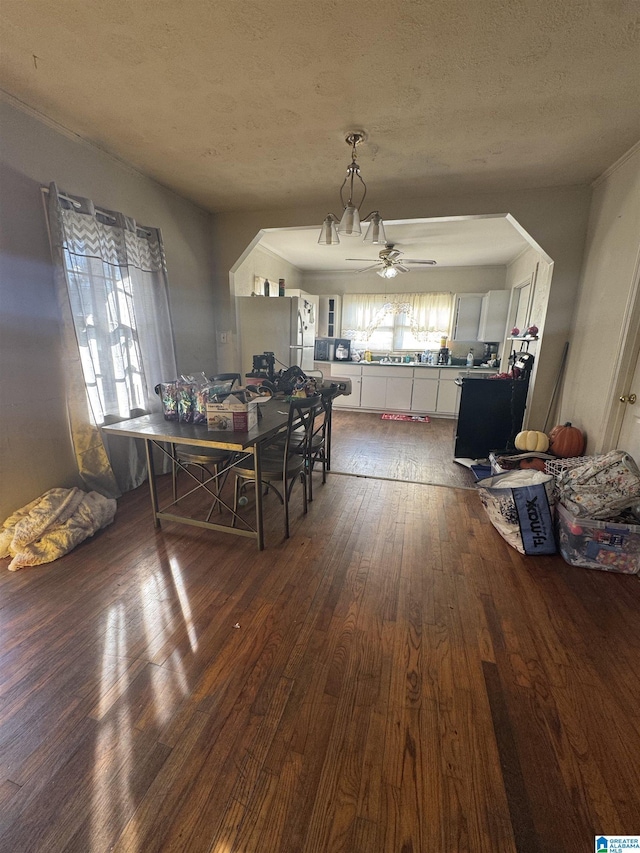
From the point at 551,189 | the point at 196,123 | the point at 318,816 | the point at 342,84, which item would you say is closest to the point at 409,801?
the point at 318,816

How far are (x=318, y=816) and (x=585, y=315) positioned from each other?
353 cm

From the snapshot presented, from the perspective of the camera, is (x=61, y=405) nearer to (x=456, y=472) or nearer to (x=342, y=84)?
(x=342, y=84)

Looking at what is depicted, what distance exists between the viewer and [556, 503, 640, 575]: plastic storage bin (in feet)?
6.39

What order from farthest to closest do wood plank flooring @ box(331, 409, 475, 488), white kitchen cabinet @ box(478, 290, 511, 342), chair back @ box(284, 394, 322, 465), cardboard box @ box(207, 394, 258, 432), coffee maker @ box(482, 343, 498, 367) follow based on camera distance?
coffee maker @ box(482, 343, 498, 367), white kitchen cabinet @ box(478, 290, 511, 342), wood plank flooring @ box(331, 409, 475, 488), chair back @ box(284, 394, 322, 465), cardboard box @ box(207, 394, 258, 432)

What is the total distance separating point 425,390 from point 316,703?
5.19 meters

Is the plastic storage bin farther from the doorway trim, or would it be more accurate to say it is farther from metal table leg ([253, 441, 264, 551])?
metal table leg ([253, 441, 264, 551])

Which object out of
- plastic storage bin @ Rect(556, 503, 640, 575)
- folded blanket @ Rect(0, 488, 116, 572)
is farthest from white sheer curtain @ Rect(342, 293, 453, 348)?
folded blanket @ Rect(0, 488, 116, 572)

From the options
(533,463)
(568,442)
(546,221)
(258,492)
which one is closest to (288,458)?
(258,492)

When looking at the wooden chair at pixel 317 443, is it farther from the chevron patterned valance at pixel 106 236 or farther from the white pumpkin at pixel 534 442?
the chevron patterned valance at pixel 106 236

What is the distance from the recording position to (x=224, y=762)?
42.5 inches

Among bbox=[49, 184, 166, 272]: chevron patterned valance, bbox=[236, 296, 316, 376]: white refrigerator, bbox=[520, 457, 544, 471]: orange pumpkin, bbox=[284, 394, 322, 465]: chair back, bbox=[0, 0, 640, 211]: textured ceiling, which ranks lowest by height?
bbox=[520, 457, 544, 471]: orange pumpkin

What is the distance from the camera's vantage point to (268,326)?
4.27 meters

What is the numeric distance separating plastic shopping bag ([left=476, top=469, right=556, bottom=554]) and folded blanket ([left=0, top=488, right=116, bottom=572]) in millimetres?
2634

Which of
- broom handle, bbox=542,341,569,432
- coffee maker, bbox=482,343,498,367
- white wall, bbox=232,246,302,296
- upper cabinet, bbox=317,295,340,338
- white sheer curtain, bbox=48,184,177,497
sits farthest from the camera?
upper cabinet, bbox=317,295,340,338
